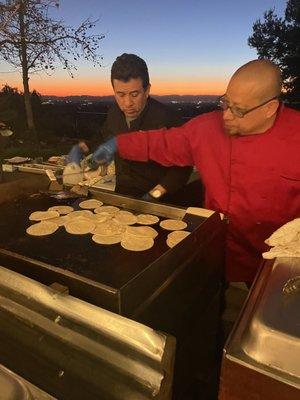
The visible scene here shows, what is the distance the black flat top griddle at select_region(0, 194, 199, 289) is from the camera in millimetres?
1605

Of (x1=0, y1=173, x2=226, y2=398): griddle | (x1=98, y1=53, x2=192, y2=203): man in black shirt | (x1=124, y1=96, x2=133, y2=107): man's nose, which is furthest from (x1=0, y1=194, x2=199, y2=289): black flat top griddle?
(x1=124, y1=96, x2=133, y2=107): man's nose

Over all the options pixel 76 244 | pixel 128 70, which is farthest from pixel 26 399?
pixel 128 70

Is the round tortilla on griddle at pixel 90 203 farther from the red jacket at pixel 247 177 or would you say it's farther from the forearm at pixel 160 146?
the red jacket at pixel 247 177

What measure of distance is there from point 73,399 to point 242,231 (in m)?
1.53

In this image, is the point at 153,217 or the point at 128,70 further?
the point at 128,70

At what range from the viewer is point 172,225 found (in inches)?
86.0

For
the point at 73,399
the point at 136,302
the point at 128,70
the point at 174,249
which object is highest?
the point at 128,70

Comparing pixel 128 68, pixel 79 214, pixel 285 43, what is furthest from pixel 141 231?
pixel 285 43

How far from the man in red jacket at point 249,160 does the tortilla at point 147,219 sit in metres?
0.49

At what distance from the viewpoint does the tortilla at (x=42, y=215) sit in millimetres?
2193

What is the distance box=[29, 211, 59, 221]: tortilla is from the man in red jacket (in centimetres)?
116

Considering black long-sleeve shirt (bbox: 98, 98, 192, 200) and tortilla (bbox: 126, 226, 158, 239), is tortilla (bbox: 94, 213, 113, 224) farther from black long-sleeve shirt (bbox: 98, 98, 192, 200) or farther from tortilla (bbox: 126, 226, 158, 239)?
black long-sleeve shirt (bbox: 98, 98, 192, 200)

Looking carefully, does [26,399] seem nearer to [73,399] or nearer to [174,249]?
[73,399]

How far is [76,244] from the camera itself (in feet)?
6.26
